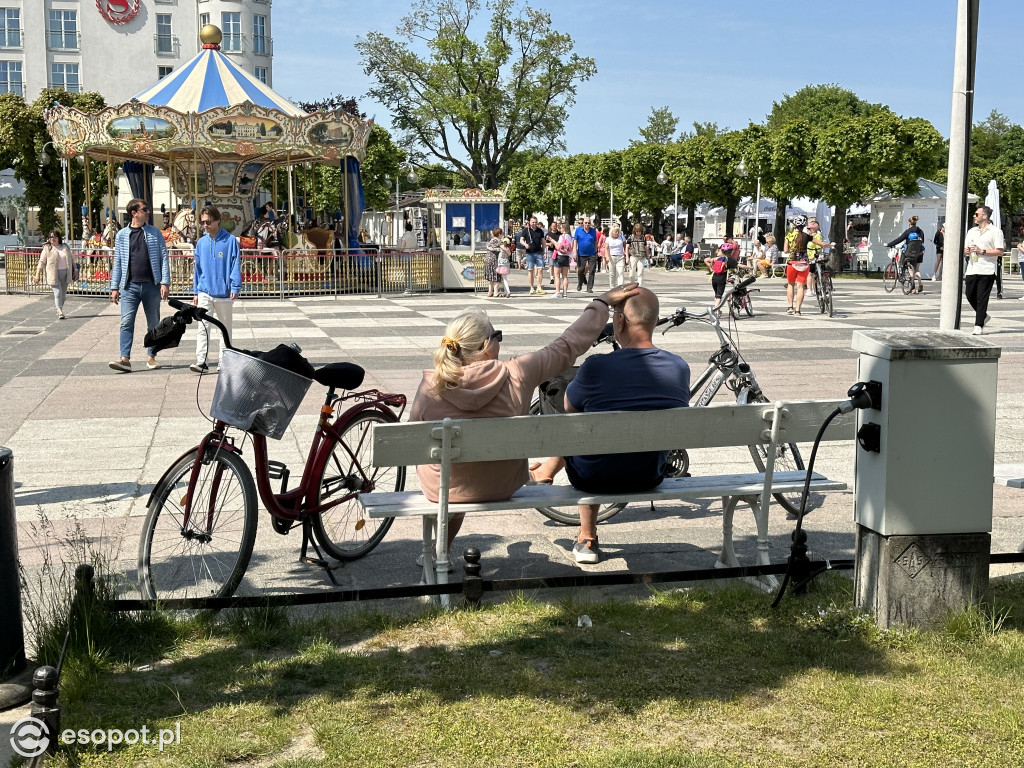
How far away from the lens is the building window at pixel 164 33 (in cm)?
6850

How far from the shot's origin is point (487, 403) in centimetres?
469

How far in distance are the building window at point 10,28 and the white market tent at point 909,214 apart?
51736mm

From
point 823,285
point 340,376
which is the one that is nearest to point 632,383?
point 340,376

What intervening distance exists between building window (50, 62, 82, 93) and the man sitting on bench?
6924cm

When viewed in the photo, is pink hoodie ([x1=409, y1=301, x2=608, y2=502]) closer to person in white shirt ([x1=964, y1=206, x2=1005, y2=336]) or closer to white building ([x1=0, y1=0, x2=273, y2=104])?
person in white shirt ([x1=964, y1=206, x2=1005, y2=336])

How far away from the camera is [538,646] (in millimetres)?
4105

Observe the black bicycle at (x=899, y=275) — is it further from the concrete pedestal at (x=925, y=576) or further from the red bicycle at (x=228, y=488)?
the red bicycle at (x=228, y=488)

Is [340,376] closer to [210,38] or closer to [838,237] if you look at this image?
[210,38]

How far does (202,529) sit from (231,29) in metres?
71.1

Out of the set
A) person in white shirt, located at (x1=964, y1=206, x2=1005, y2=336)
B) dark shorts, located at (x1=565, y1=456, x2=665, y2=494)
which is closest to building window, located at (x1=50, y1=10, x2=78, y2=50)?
person in white shirt, located at (x1=964, y1=206, x2=1005, y2=336)

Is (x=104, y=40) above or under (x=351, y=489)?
above

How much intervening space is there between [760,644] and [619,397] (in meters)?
1.26

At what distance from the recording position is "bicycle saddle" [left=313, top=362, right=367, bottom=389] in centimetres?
482

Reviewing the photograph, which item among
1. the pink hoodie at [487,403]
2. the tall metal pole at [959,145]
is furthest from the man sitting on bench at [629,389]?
the tall metal pole at [959,145]
